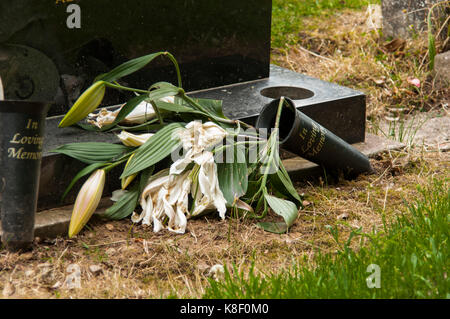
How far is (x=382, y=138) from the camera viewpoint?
3.72 m

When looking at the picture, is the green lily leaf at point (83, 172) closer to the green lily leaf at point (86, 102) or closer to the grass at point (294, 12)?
the green lily leaf at point (86, 102)

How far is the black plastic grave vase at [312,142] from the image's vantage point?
292 cm

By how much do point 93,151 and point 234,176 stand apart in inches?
24.9

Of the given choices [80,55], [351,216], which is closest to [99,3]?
[80,55]

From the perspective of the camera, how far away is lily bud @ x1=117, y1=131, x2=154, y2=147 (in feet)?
9.15

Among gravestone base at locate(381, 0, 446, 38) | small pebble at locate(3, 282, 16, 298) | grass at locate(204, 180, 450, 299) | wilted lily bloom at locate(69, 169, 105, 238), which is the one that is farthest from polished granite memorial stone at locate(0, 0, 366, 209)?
gravestone base at locate(381, 0, 446, 38)

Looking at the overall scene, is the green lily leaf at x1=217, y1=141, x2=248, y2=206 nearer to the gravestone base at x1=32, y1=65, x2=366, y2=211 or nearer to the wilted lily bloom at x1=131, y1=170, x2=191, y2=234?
the wilted lily bloom at x1=131, y1=170, x2=191, y2=234

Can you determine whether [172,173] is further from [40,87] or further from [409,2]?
[409,2]

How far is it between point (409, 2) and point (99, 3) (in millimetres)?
2864

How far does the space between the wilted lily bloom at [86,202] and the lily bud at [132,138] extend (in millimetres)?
220

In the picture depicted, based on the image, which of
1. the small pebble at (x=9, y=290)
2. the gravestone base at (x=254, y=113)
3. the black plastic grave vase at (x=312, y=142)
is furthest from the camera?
the black plastic grave vase at (x=312, y=142)

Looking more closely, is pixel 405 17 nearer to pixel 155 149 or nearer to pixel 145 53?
pixel 145 53

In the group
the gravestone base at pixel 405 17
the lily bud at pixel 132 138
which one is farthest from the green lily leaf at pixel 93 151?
the gravestone base at pixel 405 17

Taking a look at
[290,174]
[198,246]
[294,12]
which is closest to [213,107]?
[290,174]
